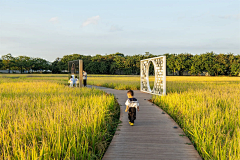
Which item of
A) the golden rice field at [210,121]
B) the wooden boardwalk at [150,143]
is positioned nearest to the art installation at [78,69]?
the golden rice field at [210,121]

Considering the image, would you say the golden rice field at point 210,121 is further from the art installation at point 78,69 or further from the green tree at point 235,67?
the green tree at point 235,67

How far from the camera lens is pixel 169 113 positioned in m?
7.39

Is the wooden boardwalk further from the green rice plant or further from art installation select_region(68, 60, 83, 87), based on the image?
art installation select_region(68, 60, 83, 87)

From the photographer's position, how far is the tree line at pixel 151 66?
211 feet

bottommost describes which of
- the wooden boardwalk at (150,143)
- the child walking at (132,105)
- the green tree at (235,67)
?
the wooden boardwalk at (150,143)

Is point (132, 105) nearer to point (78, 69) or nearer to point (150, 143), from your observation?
point (150, 143)

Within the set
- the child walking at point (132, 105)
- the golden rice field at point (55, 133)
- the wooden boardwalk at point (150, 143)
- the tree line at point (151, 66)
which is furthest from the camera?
the tree line at point (151, 66)

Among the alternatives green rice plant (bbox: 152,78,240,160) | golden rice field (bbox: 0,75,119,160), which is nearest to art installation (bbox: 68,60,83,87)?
green rice plant (bbox: 152,78,240,160)

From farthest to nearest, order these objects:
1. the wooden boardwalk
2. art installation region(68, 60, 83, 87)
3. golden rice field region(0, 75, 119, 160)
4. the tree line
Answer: the tree line → art installation region(68, 60, 83, 87) → the wooden boardwalk → golden rice field region(0, 75, 119, 160)

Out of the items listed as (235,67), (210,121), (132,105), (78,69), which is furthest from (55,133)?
(235,67)

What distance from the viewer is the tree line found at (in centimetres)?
6438

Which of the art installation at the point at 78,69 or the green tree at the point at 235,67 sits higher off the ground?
the green tree at the point at 235,67

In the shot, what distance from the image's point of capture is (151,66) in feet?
211

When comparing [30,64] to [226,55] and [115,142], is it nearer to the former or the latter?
[226,55]
